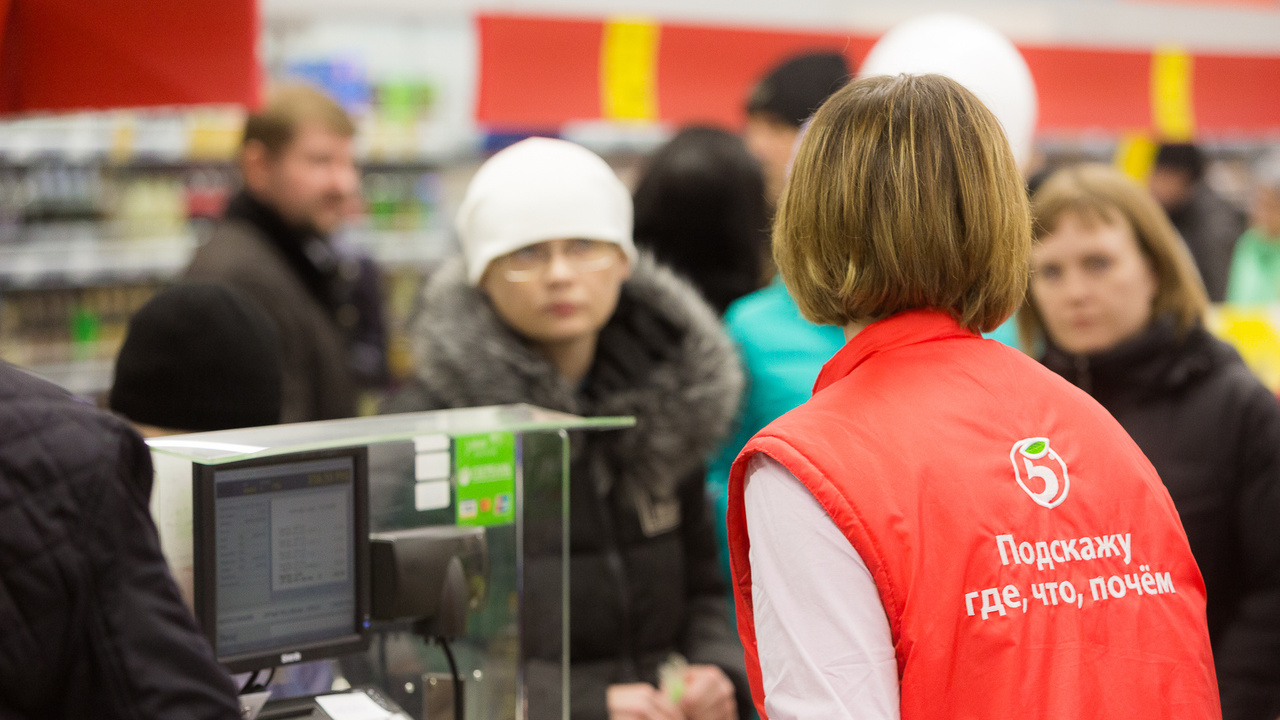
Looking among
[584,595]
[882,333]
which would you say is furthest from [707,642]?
[882,333]

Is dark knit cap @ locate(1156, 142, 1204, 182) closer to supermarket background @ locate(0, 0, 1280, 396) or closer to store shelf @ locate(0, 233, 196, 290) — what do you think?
supermarket background @ locate(0, 0, 1280, 396)

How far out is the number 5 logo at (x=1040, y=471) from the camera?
1094 millimetres

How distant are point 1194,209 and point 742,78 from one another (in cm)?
331

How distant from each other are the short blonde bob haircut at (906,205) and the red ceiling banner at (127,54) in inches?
48.1

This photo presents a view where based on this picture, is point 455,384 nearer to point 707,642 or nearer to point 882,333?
point 707,642

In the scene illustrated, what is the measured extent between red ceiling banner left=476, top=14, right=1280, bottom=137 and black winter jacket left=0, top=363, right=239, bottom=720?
9.80ft

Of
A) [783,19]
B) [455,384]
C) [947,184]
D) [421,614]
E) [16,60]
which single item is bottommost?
[421,614]

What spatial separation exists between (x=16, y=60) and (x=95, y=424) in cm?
119

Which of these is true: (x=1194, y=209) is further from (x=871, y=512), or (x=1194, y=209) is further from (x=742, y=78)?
(x=871, y=512)

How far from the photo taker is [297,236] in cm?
350

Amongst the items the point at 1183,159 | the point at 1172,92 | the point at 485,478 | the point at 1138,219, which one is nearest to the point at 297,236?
the point at 485,478

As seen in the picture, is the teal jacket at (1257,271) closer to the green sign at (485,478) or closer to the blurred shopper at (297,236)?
the blurred shopper at (297,236)

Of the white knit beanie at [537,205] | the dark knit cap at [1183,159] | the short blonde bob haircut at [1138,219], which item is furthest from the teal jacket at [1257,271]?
the white knit beanie at [537,205]

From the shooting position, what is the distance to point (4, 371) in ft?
3.34
